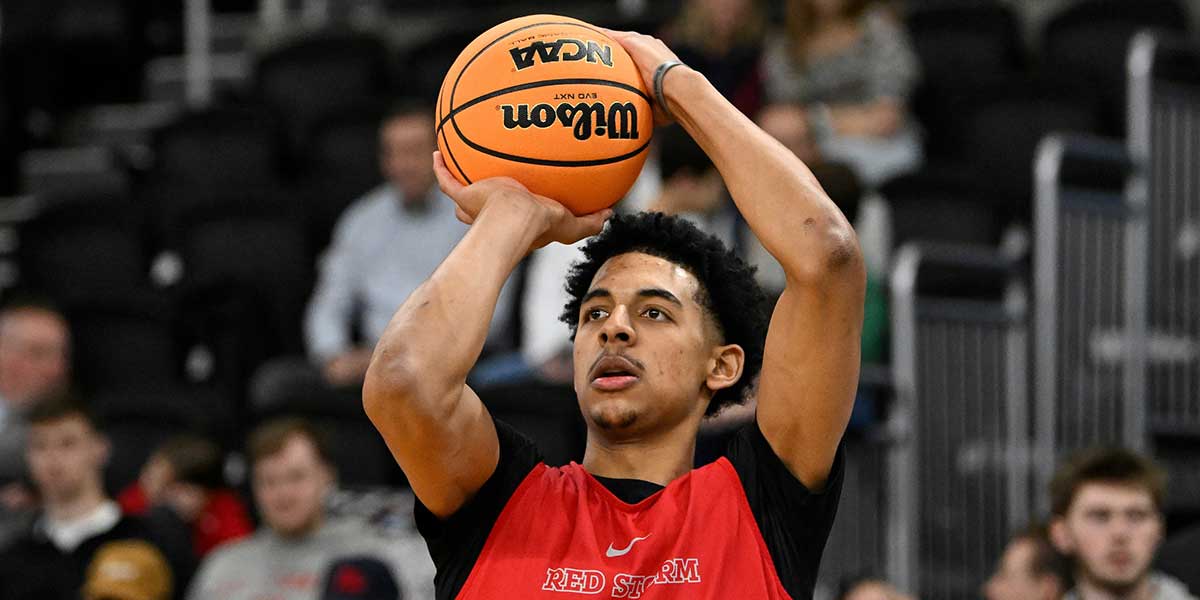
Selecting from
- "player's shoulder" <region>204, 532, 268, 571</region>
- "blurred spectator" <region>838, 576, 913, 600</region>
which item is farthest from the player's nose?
"player's shoulder" <region>204, 532, 268, 571</region>

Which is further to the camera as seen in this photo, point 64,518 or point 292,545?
point 64,518

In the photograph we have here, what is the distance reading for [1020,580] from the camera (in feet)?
18.8

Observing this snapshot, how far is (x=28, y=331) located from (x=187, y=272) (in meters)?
1.14

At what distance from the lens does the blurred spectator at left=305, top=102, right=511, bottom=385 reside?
8172 millimetres

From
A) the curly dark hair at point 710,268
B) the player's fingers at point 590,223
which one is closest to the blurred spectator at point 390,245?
the curly dark hair at point 710,268

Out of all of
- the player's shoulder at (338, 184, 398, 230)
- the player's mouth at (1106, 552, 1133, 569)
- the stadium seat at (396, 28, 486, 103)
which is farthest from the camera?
the stadium seat at (396, 28, 486, 103)

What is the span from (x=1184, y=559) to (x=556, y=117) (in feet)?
10.8

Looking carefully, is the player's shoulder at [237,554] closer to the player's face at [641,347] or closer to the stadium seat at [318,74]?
the player's face at [641,347]

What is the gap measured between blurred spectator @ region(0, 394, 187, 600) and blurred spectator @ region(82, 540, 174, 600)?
152 millimetres

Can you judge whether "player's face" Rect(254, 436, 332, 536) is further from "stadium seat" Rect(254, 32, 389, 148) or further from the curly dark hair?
"stadium seat" Rect(254, 32, 389, 148)

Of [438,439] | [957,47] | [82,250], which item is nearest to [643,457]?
[438,439]

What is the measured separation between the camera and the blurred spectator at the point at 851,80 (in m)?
8.20

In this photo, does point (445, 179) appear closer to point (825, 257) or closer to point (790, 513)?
point (825, 257)

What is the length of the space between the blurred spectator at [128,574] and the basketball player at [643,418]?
3059mm
